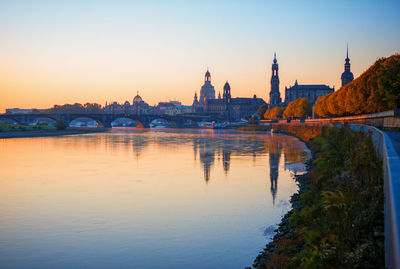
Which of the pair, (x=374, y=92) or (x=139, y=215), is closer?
(x=139, y=215)

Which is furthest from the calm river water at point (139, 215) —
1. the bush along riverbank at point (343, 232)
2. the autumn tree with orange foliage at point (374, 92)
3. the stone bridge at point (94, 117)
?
the stone bridge at point (94, 117)

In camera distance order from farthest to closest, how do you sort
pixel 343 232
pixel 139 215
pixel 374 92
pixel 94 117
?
pixel 94 117 < pixel 374 92 < pixel 139 215 < pixel 343 232

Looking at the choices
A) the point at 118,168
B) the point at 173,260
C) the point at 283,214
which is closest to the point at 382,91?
the point at 118,168

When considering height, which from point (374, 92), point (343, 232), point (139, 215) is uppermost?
point (374, 92)

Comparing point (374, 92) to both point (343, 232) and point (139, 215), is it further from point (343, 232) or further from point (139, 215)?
point (343, 232)

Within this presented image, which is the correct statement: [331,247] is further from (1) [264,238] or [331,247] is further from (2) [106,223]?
(2) [106,223]

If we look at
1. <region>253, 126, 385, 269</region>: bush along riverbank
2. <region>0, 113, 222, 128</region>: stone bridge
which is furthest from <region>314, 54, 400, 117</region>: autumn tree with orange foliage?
<region>0, 113, 222, 128</region>: stone bridge

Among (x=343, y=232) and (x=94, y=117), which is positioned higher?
(x=94, y=117)

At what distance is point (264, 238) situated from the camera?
13242mm

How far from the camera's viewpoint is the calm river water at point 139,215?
11.6 meters

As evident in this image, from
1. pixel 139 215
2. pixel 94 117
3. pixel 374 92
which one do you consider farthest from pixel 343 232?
pixel 94 117

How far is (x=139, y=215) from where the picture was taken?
16.3 m

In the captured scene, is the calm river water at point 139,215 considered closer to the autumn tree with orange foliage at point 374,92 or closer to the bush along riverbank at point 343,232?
the bush along riverbank at point 343,232

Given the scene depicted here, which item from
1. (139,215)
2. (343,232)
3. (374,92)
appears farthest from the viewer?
(374,92)
